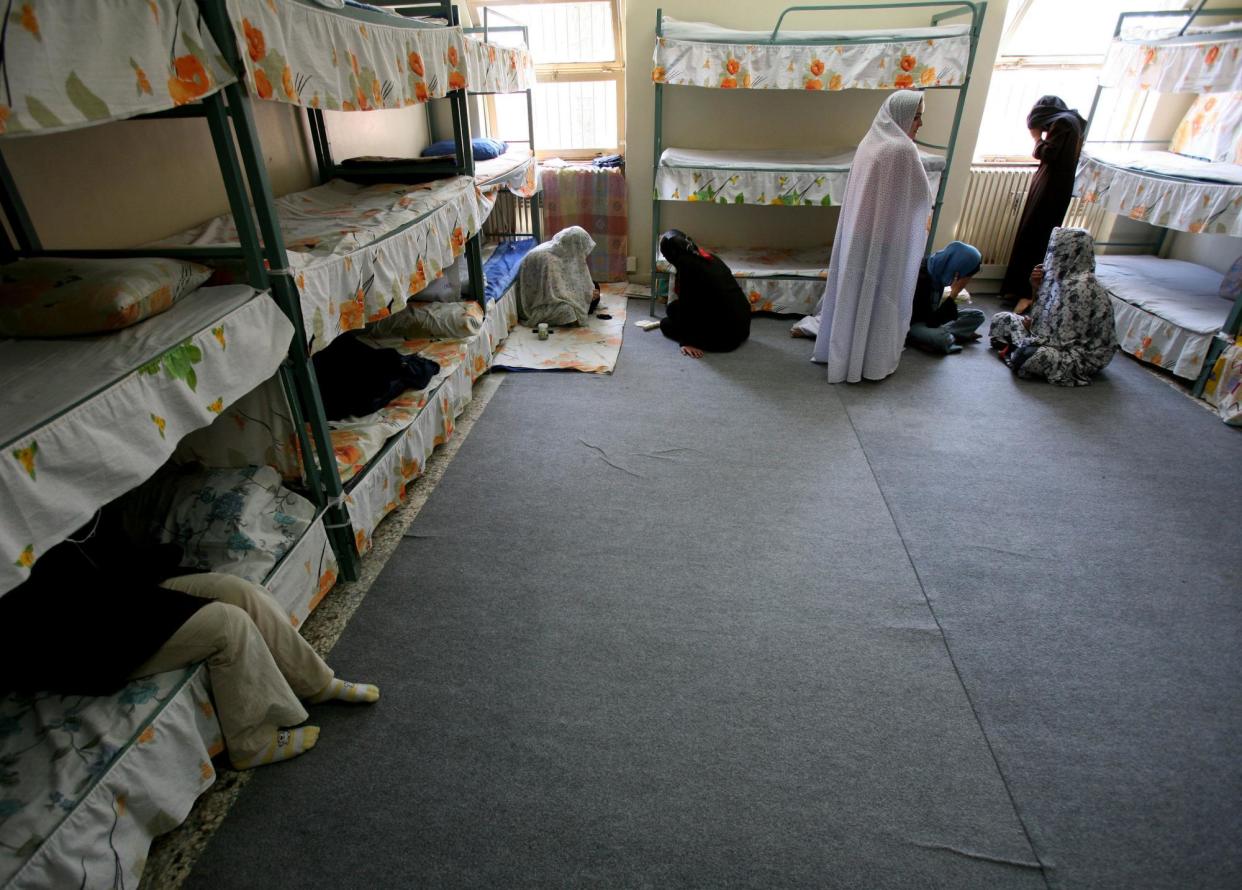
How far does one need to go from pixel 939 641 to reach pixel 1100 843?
1.86 feet

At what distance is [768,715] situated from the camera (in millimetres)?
1623

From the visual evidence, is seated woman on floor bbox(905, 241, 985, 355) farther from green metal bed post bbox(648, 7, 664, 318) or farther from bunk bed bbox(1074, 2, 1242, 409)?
green metal bed post bbox(648, 7, 664, 318)

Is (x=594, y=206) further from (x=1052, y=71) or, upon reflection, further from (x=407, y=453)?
(x=1052, y=71)

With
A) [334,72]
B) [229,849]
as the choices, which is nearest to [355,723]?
[229,849]

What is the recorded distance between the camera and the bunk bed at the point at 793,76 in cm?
346

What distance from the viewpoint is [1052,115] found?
13.1 ft

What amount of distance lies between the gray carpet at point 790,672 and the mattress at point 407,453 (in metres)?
0.14

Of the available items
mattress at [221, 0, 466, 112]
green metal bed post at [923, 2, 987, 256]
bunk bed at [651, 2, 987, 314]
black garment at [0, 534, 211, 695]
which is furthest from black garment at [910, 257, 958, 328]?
black garment at [0, 534, 211, 695]

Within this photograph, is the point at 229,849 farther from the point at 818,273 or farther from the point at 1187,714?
the point at 818,273

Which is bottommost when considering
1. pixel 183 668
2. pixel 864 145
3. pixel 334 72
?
pixel 183 668

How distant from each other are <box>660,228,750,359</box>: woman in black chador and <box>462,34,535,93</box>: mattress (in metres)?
1.20

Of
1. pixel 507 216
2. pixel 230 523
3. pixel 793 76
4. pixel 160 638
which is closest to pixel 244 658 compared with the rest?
pixel 160 638

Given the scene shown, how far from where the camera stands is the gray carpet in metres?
1.35

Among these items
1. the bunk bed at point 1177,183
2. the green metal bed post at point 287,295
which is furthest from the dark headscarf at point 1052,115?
the green metal bed post at point 287,295
